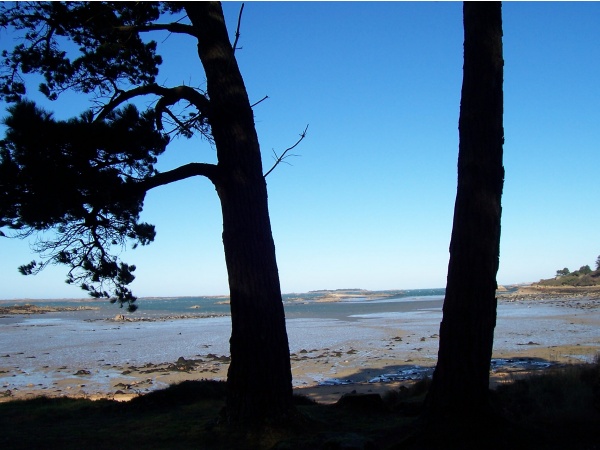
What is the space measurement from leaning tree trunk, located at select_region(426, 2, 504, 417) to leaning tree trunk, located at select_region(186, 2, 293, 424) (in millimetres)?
1748

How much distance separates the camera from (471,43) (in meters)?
6.03

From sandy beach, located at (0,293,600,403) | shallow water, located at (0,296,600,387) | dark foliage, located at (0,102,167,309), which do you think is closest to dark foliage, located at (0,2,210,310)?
dark foliage, located at (0,102,167,309)

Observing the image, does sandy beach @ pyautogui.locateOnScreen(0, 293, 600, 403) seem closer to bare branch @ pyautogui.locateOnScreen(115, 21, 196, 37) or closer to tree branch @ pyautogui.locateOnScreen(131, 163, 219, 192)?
tree branch @ pyautogui.locateOnScreen(131, 163, 219, 192)

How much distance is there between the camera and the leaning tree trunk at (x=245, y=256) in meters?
6.15

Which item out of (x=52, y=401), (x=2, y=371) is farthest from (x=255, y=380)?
(x=2, y=371)

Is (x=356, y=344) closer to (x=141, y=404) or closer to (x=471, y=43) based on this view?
(x=141, y=404)

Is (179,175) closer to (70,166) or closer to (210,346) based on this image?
(70,166)

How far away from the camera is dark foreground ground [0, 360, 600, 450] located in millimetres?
5199

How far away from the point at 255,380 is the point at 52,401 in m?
5.03

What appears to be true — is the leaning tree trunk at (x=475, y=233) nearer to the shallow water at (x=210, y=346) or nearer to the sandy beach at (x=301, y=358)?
the sandy beach at (x=301, y=358)

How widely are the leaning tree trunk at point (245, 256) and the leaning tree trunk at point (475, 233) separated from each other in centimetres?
175

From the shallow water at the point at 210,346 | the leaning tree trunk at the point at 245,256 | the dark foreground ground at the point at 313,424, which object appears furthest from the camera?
the shallow water at the point at 210,346

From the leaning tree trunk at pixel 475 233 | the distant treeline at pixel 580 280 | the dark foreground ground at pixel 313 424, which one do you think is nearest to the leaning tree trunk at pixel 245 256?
the dark foreground ground at pixel 313 424

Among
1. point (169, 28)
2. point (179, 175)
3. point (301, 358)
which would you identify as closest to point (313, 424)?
point (179, 175)
